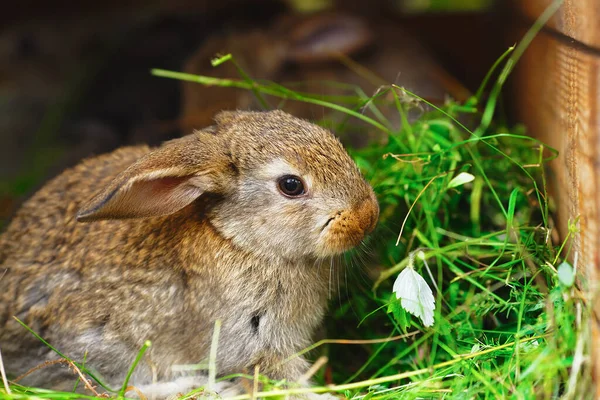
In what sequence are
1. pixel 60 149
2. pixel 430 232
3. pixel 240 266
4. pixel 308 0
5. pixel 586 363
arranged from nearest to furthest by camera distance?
pixel 586 363
pixel 240 266
pixel 430 232
pixel 60 149
pixel 308 0

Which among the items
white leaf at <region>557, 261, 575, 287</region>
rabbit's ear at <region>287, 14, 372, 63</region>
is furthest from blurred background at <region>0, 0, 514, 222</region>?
white leaf at <region>557, 261, 575, 287</region>

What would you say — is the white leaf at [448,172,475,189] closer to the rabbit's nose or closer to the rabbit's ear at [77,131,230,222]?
the rabbit's nose

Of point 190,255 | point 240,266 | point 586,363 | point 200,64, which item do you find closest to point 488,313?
point 586,363

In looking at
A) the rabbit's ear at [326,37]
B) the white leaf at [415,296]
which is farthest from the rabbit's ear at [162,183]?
the rabbit's ear at [326,37]

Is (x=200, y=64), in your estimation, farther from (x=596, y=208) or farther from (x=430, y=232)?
(x=596, y=208)

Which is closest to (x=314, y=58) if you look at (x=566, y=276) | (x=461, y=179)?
(x=461, y=179)

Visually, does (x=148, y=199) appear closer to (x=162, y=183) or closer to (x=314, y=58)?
(x=162, y=183)
